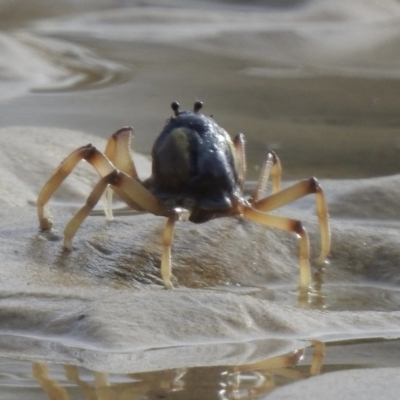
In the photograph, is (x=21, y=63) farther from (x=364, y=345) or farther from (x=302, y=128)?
(x=364, y=345)

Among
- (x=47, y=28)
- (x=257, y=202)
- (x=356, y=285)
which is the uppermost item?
(x=47, y=28)

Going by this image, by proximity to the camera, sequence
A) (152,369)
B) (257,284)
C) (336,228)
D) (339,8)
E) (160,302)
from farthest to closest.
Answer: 1. (339,8)
2. (336,228)
3. (257,284)
4. (160,302)
5. (152,369)

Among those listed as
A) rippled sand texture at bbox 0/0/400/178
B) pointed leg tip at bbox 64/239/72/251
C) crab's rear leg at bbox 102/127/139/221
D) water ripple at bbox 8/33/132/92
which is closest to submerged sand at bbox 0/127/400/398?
pointed leg tip at bbox 64/239/72/251

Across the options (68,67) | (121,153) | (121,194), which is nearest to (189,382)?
(121,194)

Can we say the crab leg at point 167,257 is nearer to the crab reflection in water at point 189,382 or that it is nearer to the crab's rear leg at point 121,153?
the crab's rear leg at point 121,153

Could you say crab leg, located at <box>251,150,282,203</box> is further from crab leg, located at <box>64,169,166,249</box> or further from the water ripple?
the water ripple

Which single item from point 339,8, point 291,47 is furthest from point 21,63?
point 339,8

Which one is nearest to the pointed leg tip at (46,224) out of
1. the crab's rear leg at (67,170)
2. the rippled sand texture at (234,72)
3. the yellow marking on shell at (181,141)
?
the crab's rear leg at (67,170)
